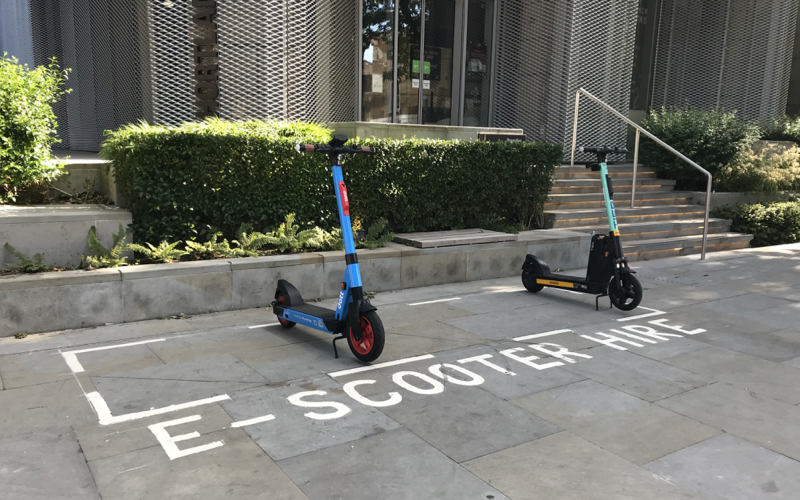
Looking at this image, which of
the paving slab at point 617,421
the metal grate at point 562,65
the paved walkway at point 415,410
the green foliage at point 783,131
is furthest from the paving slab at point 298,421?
the green foliage at point 783,131

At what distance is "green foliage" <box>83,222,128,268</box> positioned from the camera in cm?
611

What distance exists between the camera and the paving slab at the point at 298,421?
371 cm

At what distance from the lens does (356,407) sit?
4234mm

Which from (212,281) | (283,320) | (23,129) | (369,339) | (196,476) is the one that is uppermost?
(23,129)

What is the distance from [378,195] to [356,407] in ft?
14.7

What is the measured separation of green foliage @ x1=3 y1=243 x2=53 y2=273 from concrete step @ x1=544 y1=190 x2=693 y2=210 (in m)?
7.46

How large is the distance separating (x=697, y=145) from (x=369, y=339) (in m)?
10.3

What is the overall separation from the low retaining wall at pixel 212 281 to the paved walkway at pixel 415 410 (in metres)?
0.19

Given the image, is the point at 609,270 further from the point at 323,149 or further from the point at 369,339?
the point at 323,149

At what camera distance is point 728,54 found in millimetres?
17125

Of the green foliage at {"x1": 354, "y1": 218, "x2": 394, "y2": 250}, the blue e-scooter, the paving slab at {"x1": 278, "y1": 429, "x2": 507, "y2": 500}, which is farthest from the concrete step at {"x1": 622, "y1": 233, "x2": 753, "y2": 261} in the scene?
the paving slab at {"x1": 278, "y1": 429, "x2": 507, "y2": 500}

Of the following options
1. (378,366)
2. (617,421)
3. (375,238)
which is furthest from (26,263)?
(617,421)

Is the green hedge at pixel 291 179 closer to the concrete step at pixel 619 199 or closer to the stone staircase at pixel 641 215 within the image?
the concrete step at pixel 619 199

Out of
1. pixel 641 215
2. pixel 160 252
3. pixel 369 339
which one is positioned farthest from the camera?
pixel 641 215
